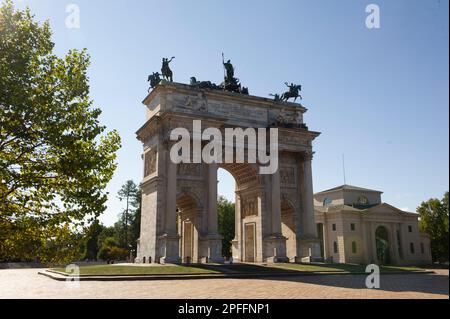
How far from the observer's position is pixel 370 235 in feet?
206

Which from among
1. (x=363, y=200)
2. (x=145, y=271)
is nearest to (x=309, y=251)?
(x=145, y=271)

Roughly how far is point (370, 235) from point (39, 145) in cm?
5858

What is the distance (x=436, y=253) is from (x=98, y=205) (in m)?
71.2

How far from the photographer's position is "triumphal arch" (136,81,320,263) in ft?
117

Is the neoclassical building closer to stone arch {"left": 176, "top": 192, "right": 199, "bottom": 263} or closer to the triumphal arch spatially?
the triumphal arch

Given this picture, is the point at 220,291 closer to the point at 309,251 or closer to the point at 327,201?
the point at 309,251

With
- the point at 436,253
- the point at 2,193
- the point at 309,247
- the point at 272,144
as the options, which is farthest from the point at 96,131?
the point at 436,253

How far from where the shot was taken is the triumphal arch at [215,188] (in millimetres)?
35719

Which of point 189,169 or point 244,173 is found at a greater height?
point 244,173

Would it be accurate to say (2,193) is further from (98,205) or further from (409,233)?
(409,233)

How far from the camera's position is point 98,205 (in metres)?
14.8

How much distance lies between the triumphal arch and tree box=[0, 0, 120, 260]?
64.2 ft

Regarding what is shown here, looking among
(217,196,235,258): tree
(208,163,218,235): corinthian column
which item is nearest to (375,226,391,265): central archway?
(217,196,235,258): tree

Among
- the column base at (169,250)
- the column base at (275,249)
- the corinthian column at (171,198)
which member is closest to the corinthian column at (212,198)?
the corinthian column at (171,198)
